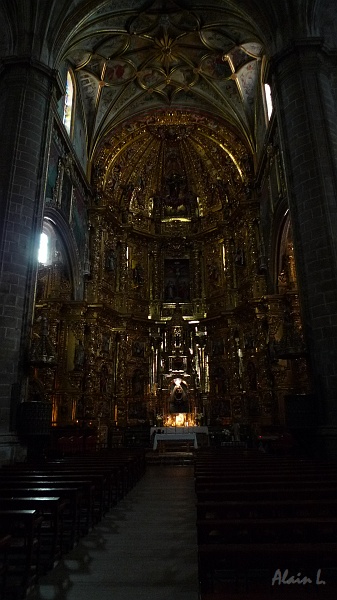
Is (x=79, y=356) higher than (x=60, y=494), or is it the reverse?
(x=79, y=356)

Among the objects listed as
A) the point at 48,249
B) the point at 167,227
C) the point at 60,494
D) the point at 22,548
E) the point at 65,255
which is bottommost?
the point at 22,548

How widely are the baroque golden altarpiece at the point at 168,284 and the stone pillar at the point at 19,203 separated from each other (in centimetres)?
346

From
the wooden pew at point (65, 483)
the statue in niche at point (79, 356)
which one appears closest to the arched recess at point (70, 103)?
the statue in niche at point (79, 356)

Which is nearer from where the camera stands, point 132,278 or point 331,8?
point 331,8

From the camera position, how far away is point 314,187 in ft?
37.1

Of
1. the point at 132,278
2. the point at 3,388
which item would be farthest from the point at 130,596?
the point at 132,278

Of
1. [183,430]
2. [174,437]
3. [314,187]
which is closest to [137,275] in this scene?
[183,430]

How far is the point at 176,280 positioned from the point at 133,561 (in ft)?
72.8

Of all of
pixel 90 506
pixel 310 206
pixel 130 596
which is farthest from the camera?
pixel 310 206

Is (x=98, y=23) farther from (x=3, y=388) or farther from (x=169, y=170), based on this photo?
(x=3, y=388)

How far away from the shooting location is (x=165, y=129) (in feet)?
82.9

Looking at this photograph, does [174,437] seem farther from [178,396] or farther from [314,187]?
[314,187]

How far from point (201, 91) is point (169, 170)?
5363mm

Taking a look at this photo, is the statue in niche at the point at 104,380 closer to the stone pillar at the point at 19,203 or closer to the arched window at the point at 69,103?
the stone pillar at the point at 19,203
